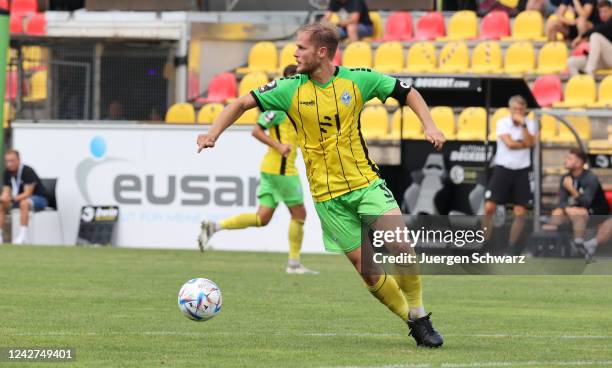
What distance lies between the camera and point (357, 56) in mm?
25312

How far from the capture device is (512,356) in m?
8.16

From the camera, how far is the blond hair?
870 centimetres

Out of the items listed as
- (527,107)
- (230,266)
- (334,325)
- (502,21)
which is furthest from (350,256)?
(502,21)

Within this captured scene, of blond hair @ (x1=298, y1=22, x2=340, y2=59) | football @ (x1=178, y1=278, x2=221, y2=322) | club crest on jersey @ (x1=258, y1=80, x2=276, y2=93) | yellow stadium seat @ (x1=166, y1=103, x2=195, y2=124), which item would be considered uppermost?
blond hair @ (x1=298, y1=22, x2=340, y2=59)

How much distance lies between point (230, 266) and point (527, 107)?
5684 mm

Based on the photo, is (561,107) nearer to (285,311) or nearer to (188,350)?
(285,311)

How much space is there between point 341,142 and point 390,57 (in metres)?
16.5

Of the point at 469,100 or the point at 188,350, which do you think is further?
the point at 469,100

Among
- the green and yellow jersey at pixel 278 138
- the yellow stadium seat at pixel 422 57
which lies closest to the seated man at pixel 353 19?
the yellow stadium seat at pixel 422 57

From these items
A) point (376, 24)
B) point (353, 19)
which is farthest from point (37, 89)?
point (376, 24)

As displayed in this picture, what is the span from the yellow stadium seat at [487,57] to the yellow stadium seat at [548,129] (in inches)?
165

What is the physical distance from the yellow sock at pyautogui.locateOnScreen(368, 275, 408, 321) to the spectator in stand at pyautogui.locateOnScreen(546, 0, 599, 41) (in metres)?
15.7

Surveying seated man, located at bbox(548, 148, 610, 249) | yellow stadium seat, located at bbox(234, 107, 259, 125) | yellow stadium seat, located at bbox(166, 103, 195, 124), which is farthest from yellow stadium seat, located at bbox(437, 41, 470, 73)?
seated man, located at bbox(548, 148, 610, 249)

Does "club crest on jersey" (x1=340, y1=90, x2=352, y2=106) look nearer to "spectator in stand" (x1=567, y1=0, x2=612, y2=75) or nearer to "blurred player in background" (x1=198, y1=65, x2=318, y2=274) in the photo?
"blurred player in background" (x1=198, y1=65, x2=318, y2=274)
